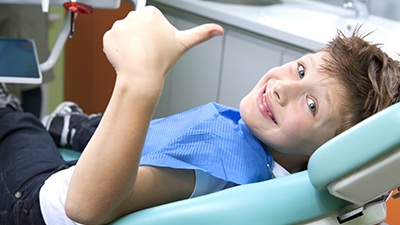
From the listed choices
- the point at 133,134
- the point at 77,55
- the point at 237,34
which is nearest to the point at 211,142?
the point at 133,134

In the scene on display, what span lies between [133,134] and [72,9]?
694 mm

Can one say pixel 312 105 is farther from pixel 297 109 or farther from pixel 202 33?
pixel 202 33

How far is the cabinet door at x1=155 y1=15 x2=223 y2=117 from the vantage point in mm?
2389

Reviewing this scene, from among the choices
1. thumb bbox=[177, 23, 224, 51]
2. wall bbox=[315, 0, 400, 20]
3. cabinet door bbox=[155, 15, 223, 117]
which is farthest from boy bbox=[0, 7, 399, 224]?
wall bbox=[315, 0, 400, 20]

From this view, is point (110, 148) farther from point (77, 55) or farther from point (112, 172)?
point (77, 55)

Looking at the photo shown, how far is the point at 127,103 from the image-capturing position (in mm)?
996

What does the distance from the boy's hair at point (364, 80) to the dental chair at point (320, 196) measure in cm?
20

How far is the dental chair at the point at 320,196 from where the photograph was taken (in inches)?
36.7

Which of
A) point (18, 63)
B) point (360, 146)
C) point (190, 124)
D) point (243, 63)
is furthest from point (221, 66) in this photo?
point (360, 146)

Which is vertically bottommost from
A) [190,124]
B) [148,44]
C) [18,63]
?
[18,63]

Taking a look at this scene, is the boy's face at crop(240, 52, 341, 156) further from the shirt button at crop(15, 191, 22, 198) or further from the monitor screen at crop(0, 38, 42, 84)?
the monitor screen at crop(0, 38, 42, 84)

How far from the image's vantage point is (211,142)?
126 centimetres

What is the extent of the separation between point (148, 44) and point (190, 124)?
0.36 m

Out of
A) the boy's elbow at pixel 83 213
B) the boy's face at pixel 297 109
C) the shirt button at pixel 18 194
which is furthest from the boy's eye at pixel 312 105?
the shirt button at pixel 18 194
